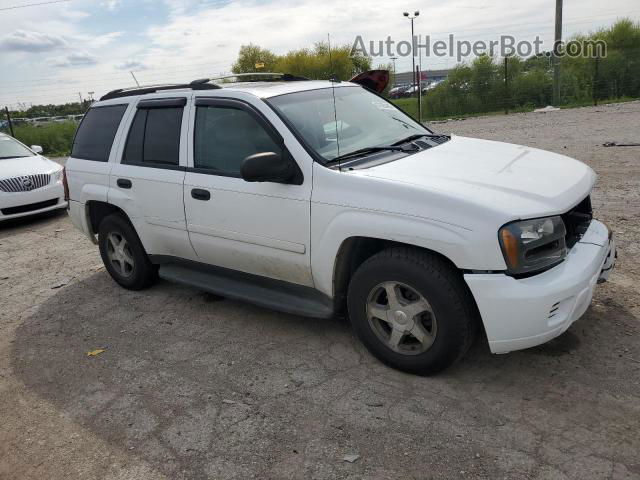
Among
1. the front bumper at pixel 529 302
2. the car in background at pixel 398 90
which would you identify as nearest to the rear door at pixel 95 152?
the front bumper at pixel 529 302

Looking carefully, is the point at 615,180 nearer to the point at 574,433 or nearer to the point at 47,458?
the point at 574,433

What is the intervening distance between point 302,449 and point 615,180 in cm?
638

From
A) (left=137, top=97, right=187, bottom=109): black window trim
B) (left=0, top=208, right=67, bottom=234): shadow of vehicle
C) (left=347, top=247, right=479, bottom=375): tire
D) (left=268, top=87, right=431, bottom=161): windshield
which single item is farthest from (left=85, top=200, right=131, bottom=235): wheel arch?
(left=0, top=208, right=67, bottom=234): shadow of vehicle

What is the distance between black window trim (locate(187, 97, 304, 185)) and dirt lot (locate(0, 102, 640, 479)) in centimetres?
123

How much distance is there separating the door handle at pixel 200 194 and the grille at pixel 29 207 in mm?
5959

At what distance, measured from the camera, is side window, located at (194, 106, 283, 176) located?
396 centimetres

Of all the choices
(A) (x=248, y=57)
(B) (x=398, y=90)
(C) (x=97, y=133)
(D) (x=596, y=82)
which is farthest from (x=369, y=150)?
(A) (x=248, y=57)

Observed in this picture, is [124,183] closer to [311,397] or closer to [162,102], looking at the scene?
[162,102]

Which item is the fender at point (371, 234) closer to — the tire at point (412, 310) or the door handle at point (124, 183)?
the tire at point (412, 310)

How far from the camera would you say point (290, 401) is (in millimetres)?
3369

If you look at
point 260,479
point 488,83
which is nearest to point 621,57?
point 488,83

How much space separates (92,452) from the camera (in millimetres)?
3082

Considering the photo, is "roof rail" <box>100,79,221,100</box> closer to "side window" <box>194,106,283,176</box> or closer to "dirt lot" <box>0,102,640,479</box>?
"side window" <box>194,106,283,176</box>

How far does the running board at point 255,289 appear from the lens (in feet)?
12.5
